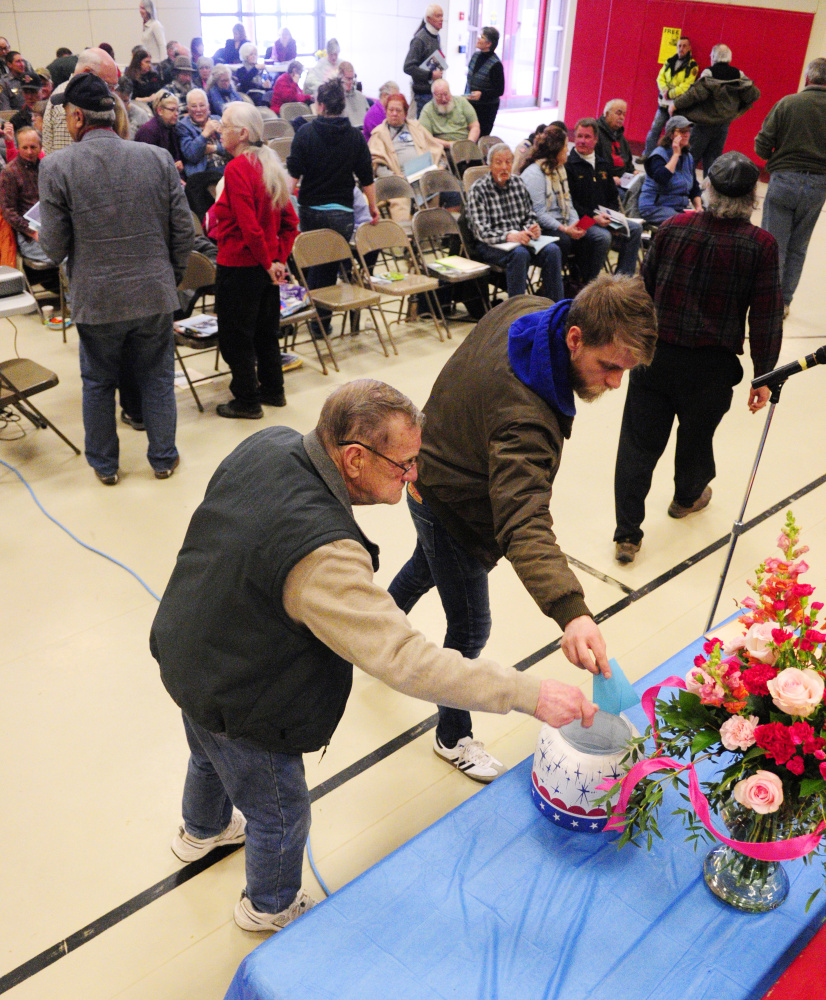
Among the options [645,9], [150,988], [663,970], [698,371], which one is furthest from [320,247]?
[645,9]

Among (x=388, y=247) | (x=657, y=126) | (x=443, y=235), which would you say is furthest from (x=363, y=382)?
(x=657, y=126)

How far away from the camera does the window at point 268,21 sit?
48.2 feet

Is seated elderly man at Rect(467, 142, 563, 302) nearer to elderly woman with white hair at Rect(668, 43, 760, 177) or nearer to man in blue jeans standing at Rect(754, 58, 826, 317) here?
man in blue jeans standing at Rect(754, 58, 826, 317)

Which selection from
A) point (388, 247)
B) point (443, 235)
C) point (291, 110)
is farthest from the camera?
point (291, 110)

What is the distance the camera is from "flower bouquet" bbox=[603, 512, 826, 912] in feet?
4.71

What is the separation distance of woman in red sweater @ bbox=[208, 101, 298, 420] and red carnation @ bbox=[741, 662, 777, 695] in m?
3.76

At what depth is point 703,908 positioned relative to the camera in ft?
5.53

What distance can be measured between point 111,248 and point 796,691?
344 cm

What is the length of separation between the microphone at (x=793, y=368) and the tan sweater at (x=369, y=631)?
135 cm

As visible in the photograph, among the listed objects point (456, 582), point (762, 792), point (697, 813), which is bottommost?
point (456, 582)

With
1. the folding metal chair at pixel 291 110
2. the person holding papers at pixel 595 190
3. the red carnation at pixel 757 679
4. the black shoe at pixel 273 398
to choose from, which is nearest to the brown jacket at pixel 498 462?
the red carnation at pixel 757 679

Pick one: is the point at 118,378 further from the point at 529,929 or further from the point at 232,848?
the point at 529,929

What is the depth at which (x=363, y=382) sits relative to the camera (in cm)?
167

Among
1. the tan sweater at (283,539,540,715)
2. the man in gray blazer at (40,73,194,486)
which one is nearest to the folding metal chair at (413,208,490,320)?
the man in gray blazer at (40,73,194,486)
